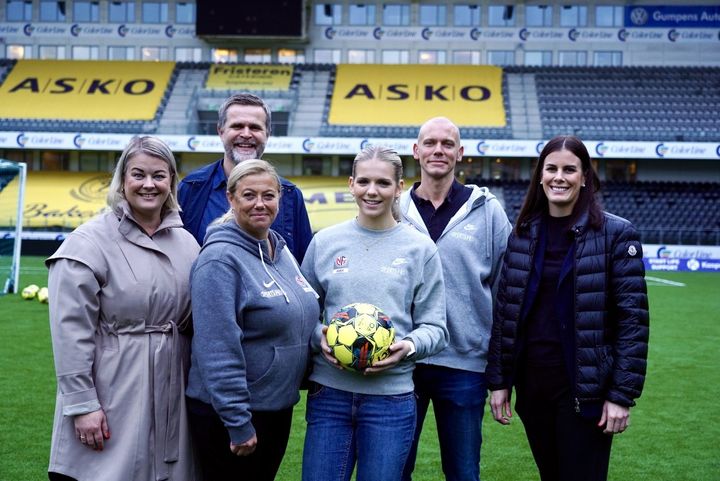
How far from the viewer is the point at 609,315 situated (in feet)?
11.5

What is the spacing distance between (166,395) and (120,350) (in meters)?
0.27

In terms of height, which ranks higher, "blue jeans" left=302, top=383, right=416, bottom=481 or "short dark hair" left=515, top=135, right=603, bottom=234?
"short dark hair" left=515, top=135, right=603, bottom=234

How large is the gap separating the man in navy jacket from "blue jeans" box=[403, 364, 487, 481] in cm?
99

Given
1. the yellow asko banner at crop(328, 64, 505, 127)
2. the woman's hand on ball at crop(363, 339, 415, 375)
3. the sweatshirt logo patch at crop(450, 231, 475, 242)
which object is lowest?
the woman's hand on ball at crop(363, 339, 415, 375)

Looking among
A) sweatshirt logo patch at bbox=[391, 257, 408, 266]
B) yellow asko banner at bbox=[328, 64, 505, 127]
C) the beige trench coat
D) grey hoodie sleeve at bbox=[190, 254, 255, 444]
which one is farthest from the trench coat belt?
yellow asko banner at bbox=[328, 64, 505, 127]

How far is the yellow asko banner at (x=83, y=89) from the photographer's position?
112 ft

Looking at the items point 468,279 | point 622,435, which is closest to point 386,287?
point 468,279

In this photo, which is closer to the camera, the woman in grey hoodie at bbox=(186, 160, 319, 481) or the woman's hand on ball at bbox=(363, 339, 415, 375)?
the woman in grey hoodie at bbox=(186, 160, 319, 481)

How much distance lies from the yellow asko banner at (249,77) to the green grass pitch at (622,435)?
24312mm

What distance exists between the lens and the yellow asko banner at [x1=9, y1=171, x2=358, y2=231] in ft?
100

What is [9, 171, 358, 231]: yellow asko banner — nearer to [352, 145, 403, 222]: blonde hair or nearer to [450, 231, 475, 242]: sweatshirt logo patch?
[450, 231, 475, 242]: sweatshirt logo patch

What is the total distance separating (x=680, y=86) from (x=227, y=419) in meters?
36.4

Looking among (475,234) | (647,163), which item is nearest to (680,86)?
(647,163)

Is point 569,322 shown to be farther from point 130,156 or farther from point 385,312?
point 130,156
